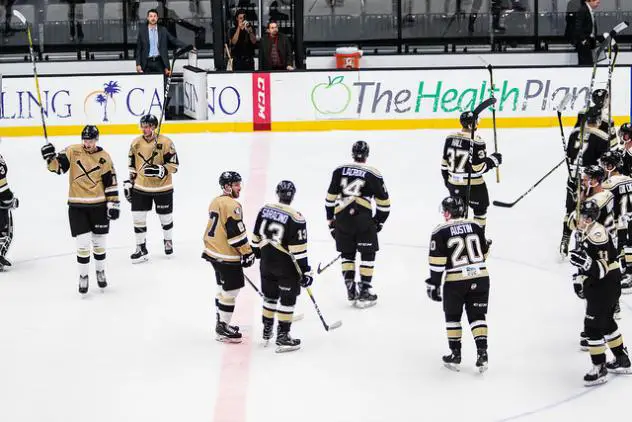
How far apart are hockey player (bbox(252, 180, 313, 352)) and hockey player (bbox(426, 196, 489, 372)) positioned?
93 centimetres

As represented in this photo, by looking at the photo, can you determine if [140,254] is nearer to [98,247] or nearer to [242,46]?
[98,247]

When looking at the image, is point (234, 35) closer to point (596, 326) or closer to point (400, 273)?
point (400, 273)

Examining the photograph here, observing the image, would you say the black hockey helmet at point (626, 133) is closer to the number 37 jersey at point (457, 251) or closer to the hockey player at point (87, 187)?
the number 37 jersey at point (457, 251)

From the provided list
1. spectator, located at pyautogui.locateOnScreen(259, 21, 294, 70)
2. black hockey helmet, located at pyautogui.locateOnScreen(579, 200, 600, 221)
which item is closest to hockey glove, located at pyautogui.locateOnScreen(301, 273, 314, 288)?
black hockey helmet, located at pyautogui.locateOnScreen(579, 200, 600, 221)

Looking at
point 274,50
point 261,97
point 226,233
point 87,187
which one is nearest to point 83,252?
point 87,187

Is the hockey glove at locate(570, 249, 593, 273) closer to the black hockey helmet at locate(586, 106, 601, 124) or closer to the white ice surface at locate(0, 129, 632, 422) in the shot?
the white ice surface at locate(0, 129, 632, 422)

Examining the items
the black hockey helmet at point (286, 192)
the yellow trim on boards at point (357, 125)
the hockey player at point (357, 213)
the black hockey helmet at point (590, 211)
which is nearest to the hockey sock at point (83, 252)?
the hockey player at point (357, 213)

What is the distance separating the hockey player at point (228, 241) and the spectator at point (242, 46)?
1003 cm

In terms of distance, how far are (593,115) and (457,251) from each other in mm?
3270

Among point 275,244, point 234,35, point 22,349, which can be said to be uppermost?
point 234,35

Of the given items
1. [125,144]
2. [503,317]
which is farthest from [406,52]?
[503,317]

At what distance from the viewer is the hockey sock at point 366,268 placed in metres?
9.62

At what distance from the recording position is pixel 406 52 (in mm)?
19641

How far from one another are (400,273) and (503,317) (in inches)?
59.0
